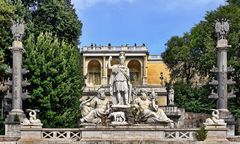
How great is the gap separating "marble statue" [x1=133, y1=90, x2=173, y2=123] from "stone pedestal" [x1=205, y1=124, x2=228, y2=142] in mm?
2092

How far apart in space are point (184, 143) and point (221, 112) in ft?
26.2

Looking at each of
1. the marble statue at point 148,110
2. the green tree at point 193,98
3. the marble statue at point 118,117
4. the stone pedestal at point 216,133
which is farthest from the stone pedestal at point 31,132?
the green tree at point 193,98

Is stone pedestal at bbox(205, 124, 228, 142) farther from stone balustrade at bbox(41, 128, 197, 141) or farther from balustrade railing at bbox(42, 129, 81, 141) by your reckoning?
balustrade railing at bbox(42, 129, 81, 141)

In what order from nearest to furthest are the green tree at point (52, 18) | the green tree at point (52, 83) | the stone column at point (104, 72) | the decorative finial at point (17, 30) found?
the green tree at point (52, 83) < the decorative finial at point (17, 30) < the green tree at point (52, 18) < the stone column at point (104, 72)

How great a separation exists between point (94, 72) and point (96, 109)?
3958 centimetres

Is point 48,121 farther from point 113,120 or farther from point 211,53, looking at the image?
point 211,53

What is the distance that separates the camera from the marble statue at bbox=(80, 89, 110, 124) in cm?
2770

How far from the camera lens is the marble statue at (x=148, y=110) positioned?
90.6 ft

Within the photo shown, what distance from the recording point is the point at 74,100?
119 feet

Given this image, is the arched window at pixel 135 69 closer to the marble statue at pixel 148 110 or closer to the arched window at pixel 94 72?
the arched window at pixel 94 72

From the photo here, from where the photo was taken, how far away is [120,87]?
28344 millimetres

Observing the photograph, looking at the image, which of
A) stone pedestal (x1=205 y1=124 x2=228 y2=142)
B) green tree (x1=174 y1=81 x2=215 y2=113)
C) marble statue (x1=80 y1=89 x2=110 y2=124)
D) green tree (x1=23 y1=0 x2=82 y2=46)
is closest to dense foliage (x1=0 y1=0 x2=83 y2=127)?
green tree (x1=23 y1=0 x2=82 y2=46)

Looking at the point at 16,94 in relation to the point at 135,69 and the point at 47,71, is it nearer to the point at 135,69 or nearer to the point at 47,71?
the point at 47,71

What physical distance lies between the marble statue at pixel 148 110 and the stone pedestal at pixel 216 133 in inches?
A: 82.4
